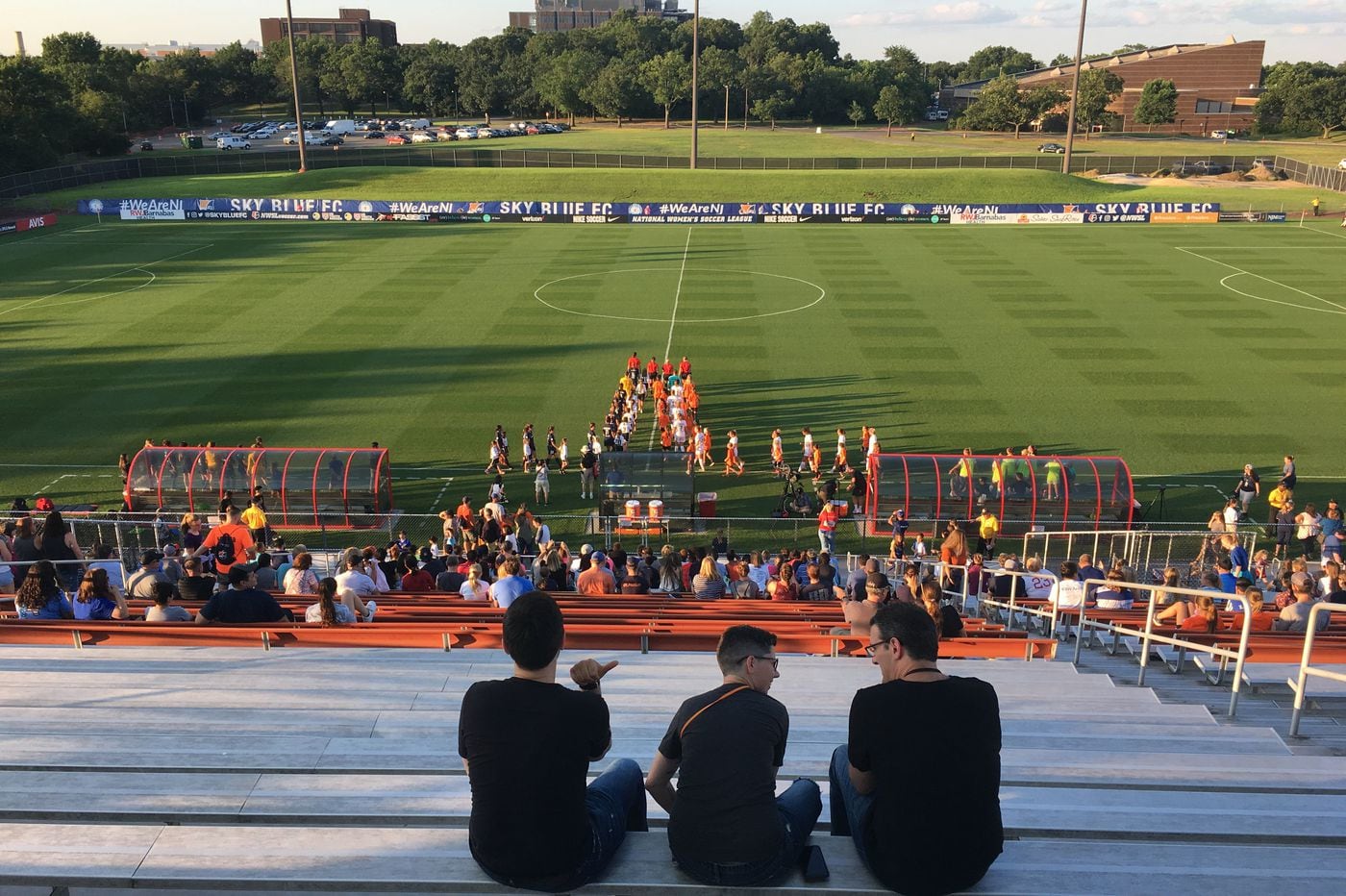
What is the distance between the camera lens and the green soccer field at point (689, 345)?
29141 millimetres

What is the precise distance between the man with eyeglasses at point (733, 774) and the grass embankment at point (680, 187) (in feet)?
232

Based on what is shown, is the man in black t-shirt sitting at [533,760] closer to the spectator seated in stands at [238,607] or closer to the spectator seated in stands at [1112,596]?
the spectator seated in stands at [238,607]

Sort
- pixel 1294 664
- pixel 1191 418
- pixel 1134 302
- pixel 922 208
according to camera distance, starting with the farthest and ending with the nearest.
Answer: pixel 922 208
pixel 1134 302
pixel 1191 418
pixel 1294 664

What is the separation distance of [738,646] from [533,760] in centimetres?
113

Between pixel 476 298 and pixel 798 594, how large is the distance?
3308cm

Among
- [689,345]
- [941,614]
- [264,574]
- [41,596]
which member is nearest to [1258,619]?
[941,614]

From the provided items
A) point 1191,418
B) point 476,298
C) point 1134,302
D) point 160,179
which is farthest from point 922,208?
point 160,179

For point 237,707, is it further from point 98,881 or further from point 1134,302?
point 1134,302

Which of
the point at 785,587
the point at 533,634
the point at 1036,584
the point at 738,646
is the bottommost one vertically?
the point at 1036,584

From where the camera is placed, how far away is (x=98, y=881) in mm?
5145

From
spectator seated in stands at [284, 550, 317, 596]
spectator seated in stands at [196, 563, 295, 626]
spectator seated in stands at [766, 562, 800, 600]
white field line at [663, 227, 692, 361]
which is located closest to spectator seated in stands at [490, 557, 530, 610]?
spectator seated in stands at [196, 563, 295, 626]

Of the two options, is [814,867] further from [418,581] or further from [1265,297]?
[1265,297]

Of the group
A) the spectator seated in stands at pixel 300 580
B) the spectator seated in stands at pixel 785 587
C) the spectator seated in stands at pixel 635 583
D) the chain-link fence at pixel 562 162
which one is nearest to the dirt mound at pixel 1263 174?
the chain-link fence at pixel 562 162

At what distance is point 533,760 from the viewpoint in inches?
195
